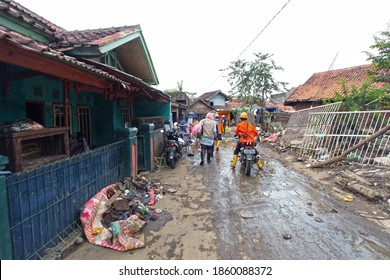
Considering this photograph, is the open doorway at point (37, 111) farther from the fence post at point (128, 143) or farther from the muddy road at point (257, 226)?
the muddy road at point (257, 226)

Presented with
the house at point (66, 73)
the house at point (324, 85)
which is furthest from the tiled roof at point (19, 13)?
the house at point (324, 85)

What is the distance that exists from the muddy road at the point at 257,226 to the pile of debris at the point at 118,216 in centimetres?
11

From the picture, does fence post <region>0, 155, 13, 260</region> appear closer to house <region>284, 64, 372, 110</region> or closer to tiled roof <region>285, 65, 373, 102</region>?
house <region>284, 64, 372, 110</region>

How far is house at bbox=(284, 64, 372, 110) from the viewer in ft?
47.9

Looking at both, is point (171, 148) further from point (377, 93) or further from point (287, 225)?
point (377, 93)

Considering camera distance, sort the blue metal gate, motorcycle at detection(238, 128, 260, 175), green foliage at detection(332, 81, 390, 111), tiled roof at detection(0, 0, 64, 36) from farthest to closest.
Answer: green foliage at detection(332, 81, 390, 111), motorcycle at detection(238, 128, 260, 175), tiled roof at detection(0, 0, 64, 36), the blue metal gate

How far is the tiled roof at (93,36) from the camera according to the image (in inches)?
192

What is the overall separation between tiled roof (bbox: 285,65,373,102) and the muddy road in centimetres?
1232

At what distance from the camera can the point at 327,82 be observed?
16.2 metres

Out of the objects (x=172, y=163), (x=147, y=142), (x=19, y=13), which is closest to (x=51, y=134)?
(x=19, y=13)

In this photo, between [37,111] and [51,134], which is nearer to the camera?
[51,134]

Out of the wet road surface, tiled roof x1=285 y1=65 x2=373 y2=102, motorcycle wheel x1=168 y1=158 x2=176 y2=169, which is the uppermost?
tiled roof x1=285 y1=65 x2=373 y2=102

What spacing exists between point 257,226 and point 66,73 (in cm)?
348

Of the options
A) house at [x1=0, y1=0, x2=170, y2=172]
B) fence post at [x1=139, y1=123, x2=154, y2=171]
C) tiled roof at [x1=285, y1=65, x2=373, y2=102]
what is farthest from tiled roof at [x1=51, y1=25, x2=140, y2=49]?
tiled roof at [x1=285, y1=65, x2=373, y2=102]
